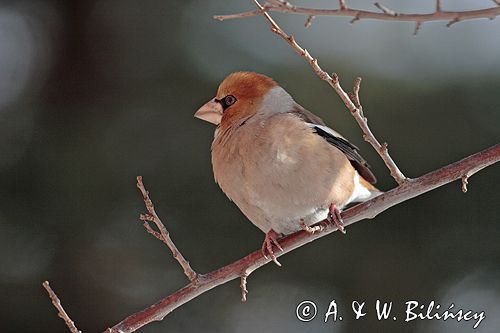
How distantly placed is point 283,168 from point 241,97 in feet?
2.22

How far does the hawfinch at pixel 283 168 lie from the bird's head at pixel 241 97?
47 mm

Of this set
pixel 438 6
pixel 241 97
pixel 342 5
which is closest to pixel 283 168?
pixel 241 97

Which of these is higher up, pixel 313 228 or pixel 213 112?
pixel 213 112

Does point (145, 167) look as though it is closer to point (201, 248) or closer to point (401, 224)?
point (201, 248)

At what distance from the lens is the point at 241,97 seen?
3.92 m

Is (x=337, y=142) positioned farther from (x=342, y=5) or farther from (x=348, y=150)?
(x=342, y=5)

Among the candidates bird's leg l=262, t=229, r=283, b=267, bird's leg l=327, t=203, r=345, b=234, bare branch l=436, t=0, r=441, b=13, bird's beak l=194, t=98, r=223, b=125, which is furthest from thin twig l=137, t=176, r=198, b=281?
bare branch l=436, t=0, r=441, b=13

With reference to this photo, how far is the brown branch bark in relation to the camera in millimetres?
2727

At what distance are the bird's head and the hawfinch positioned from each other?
0.05m

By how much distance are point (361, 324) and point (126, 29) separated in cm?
270

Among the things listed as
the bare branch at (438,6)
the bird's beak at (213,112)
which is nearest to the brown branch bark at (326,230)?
the bare branch at (438,6)

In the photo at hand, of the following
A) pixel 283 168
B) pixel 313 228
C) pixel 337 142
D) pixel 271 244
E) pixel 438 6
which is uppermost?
pixel 337 142

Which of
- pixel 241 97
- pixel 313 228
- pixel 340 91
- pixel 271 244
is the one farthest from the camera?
pixel 241 97

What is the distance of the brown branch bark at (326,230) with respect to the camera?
2727mm
